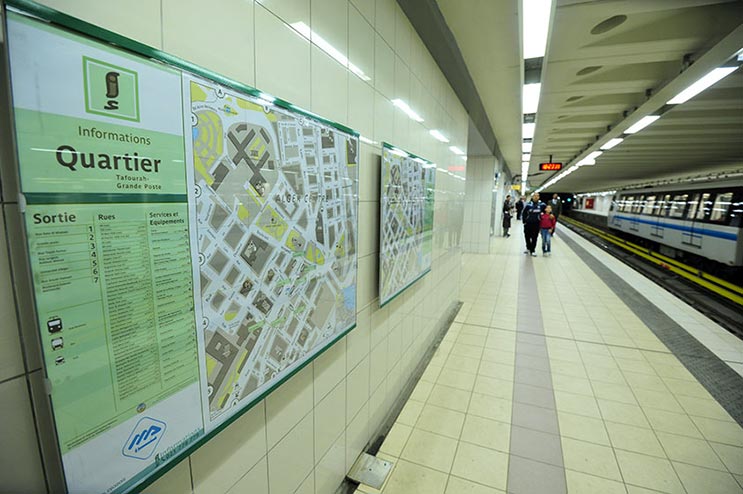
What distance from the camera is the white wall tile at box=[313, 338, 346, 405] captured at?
160 centimetres

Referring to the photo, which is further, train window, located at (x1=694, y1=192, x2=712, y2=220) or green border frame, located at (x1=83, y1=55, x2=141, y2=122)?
train window, located at (x1=694, y1=192, x2=712, y2=220)

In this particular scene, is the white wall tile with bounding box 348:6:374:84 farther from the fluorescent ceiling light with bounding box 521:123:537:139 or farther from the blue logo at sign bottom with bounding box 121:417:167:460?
the fluorescent ceiling light with bounding box 521:123:537:139

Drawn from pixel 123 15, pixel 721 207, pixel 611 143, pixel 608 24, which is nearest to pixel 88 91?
pixel 123 15

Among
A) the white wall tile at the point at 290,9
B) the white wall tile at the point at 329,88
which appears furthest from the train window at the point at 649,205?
the white wall tile at the point at 290,9

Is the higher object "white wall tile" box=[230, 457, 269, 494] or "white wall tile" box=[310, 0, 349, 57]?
"white wall tile" box=[310, 0, 349, 57]

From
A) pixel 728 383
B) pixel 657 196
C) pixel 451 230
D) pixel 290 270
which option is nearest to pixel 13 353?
pixel 290 270

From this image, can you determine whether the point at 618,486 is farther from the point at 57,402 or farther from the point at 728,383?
the point at 57,402

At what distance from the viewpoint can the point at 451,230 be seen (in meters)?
4.38

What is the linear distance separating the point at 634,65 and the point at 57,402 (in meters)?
6.00

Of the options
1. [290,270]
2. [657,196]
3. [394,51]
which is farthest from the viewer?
[657,196]

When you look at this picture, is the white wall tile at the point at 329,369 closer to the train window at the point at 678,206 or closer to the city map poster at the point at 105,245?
the city map poster at the point at 105,245

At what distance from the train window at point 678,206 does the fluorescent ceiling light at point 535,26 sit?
8443 mm

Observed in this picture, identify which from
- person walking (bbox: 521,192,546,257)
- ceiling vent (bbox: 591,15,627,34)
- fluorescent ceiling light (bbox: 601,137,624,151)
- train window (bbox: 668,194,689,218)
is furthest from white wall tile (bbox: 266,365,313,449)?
train window (bbox: 668,194,689,218)

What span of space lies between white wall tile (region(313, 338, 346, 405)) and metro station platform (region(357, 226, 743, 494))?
758mm
